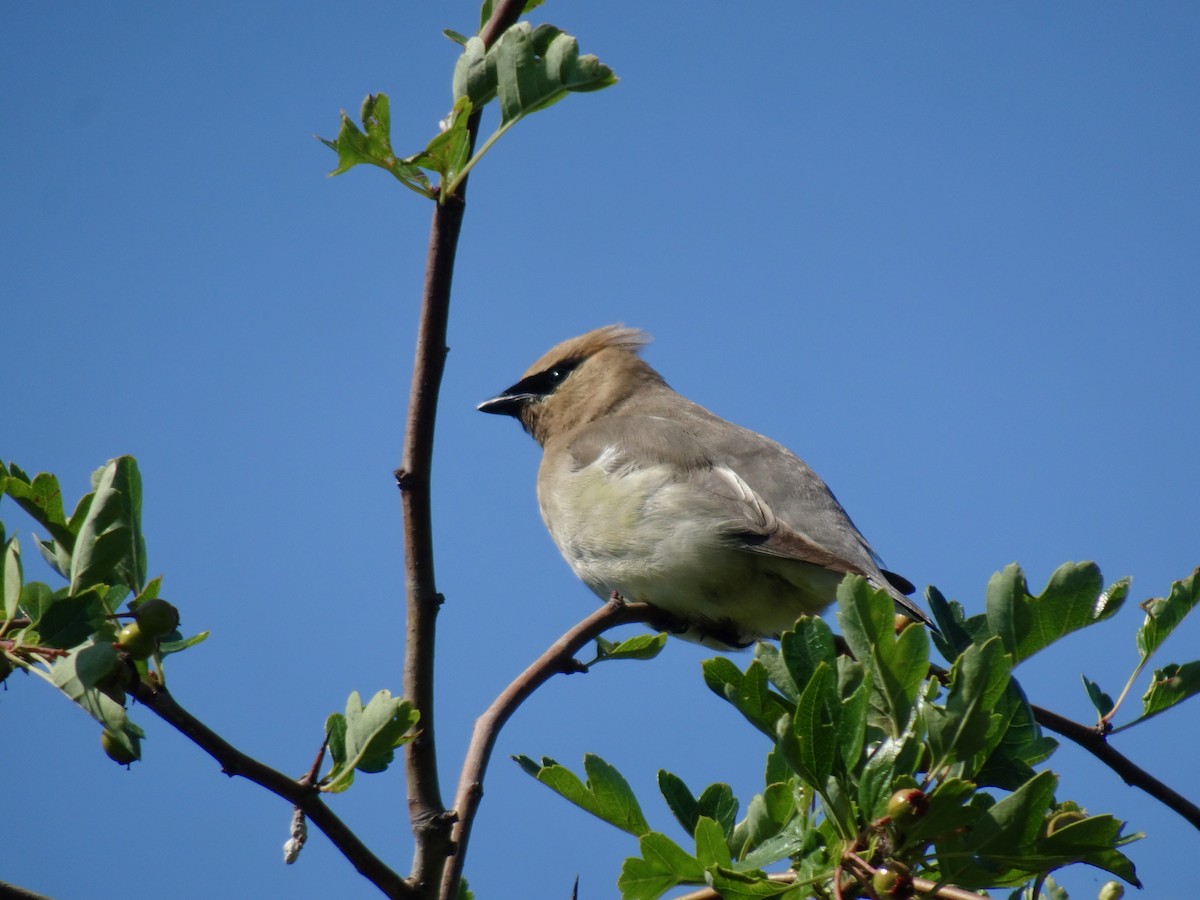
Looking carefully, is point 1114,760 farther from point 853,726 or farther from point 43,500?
point 43,500

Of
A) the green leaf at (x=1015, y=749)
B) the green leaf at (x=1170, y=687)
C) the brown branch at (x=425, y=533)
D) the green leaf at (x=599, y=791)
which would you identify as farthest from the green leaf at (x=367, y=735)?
the green leaf at (x=1170, y=687)

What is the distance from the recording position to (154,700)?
1.57m

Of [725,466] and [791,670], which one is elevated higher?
[725,466]

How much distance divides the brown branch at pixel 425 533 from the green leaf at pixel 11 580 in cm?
54

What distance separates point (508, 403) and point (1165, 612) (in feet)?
15.6

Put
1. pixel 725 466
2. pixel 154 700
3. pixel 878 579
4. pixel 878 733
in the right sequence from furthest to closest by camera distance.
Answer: pixel 725 466 → pixel 878 579 → pixel 878 733 → pixel 154 700

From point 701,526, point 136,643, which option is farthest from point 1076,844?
point 701,526

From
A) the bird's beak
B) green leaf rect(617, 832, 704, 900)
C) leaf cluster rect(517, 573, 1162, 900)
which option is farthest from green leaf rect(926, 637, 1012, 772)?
the bird's beak

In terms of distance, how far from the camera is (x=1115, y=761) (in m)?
2.05

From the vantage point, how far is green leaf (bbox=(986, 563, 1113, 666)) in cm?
188

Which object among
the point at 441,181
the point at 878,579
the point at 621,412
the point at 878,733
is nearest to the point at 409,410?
the point at 441,181

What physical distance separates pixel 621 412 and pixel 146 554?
14.5 ft

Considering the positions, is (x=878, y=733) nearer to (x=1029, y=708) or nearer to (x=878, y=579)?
(x=1029, y=708)

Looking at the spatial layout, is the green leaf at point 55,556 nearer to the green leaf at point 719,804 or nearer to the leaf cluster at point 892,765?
the leaf cluster at point 892,765
